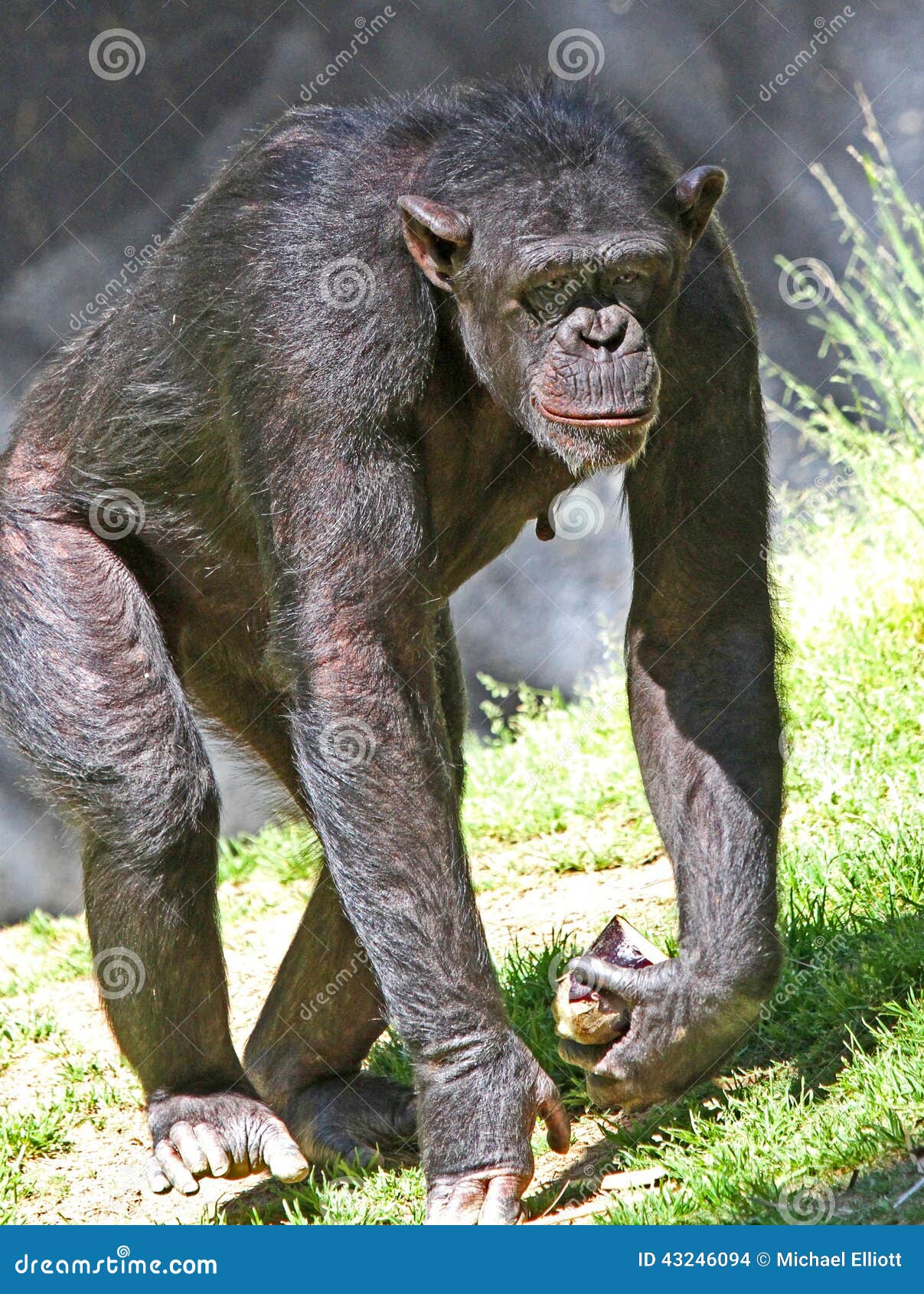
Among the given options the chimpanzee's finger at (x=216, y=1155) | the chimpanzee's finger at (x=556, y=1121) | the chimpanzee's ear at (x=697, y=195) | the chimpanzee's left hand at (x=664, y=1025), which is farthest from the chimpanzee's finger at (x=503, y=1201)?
the chimpanzee's ear at (x=697, y=195)

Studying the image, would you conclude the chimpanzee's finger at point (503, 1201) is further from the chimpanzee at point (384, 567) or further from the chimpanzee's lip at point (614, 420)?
the chimpanzee's lip at point (614, 420)

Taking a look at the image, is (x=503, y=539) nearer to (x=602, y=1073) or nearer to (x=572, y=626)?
(x=602, y=1073)

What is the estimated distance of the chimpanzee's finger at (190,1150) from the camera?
14.8 ft

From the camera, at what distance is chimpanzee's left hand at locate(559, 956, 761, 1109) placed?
4.16 meters

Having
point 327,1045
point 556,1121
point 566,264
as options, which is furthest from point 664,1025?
point 566,264

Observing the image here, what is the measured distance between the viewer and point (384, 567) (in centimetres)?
399

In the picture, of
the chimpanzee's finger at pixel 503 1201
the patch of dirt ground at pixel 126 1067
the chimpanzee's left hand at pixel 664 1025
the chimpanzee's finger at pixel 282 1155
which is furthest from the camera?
the patch of dirt ground at pixel 126 1067

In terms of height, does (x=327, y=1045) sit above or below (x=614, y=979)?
below

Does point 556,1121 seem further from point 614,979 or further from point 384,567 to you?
point 384,567

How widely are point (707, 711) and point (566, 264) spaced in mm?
1417

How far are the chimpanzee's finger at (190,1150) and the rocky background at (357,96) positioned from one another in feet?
15.4

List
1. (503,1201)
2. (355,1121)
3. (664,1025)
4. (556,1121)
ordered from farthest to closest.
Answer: (355,1121) → (664,1025) → (556,1121) → (503,1201)

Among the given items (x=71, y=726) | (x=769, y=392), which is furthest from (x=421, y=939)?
(x=769, y=392)

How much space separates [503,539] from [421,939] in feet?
4.92
